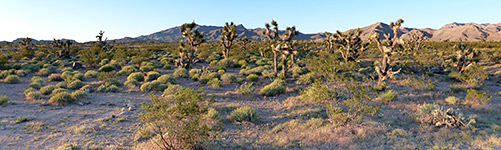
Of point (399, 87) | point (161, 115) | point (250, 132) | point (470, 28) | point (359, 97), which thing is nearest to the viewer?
point (161, 115)

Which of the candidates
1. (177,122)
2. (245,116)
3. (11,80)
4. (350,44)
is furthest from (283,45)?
(11,80)

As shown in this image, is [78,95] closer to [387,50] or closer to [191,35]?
[191,35]

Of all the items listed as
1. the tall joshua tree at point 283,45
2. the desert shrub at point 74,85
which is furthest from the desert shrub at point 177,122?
the tall joshua tree at point 283,45

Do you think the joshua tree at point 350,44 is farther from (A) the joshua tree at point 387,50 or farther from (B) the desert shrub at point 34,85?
(B) the desert shrub at point 34,85

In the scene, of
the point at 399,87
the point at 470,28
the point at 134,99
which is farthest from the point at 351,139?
the point at 470,28

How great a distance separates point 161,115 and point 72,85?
12.5m

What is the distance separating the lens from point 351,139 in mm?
6574

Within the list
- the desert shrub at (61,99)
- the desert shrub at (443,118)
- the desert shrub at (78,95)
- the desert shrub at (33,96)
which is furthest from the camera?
the desert shrub at (33,96)

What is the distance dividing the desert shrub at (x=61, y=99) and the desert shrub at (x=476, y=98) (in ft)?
59.7

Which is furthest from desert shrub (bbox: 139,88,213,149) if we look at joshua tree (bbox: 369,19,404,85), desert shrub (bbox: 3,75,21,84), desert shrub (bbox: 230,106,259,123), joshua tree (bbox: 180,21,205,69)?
joshua tree (bbox: 180,21,205,69)

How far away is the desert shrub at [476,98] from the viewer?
9.42 m

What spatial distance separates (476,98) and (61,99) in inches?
755

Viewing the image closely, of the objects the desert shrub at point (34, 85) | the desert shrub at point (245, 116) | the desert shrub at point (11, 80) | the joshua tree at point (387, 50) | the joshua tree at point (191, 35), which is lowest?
the desert shrub at point (245, 116)

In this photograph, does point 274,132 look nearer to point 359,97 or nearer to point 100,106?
point 359,97
